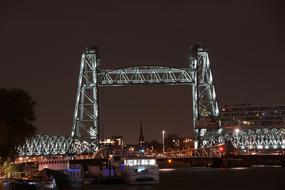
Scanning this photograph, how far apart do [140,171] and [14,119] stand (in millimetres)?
9683

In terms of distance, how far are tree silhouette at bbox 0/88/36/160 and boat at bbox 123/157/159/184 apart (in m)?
7.39

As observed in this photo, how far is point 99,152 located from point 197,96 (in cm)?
1681

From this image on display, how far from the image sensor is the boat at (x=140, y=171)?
5369cm

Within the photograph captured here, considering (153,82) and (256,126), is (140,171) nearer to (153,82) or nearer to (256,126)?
(153,82)

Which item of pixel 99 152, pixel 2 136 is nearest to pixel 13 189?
pixel 2 136

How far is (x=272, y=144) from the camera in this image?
442 ft

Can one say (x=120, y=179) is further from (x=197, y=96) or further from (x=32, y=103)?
(x=197, y=96)

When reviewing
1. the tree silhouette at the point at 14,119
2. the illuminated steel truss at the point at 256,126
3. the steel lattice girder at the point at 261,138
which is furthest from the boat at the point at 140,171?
the steel lattice girder at the point at 261,138

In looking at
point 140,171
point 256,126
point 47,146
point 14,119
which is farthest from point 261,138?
point 14,119

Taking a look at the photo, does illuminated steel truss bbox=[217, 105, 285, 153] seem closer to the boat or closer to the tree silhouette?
the boat

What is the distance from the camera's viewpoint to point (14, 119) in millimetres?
52344

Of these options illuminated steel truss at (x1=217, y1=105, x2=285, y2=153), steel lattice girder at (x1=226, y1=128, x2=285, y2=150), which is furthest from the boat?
steel lattice girder at (x1=226, y1=128, x2=285, y2=150)

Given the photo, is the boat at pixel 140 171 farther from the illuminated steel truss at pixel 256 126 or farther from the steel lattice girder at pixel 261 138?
the steel lattice girder at pixel 261 138

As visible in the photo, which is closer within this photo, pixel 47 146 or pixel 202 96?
pixel 202 96
